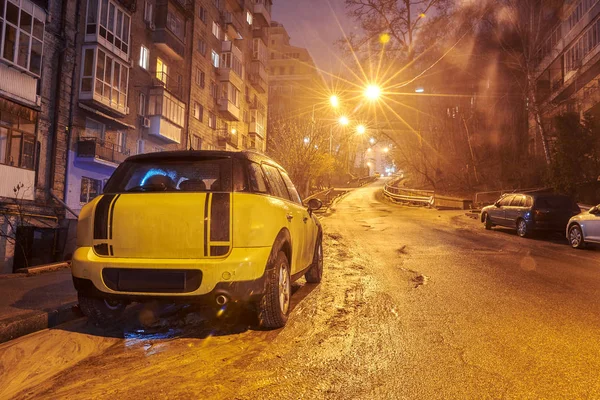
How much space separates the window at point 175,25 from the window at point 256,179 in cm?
2617

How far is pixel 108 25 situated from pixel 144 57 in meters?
4.86

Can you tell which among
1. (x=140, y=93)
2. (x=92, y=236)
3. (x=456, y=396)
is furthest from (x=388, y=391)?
(x=140, y=93)

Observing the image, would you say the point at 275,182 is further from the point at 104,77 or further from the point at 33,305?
the point at 104,77

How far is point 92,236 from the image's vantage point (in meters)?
3.91

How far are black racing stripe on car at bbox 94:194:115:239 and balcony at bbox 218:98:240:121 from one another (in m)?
32.5

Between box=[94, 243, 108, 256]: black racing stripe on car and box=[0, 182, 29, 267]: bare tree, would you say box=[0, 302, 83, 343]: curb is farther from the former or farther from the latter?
box=[0, 182, 29, 267]: bare tree

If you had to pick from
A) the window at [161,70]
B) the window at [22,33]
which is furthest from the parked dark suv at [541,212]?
the window at [161,70]

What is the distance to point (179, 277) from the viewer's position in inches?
145

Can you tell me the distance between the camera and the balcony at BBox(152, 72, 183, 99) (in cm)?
2689

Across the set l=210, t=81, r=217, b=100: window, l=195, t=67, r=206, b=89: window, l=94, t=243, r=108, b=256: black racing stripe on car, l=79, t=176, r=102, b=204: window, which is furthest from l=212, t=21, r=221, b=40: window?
l=94, t=243, r=108, b=256: black racing stripe on car

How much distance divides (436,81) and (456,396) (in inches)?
1444

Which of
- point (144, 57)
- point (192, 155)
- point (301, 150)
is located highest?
point (144, 57)

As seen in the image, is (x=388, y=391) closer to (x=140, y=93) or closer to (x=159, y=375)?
(x=159, y=375)

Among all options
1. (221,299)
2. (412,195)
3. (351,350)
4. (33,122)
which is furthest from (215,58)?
(351,350)
